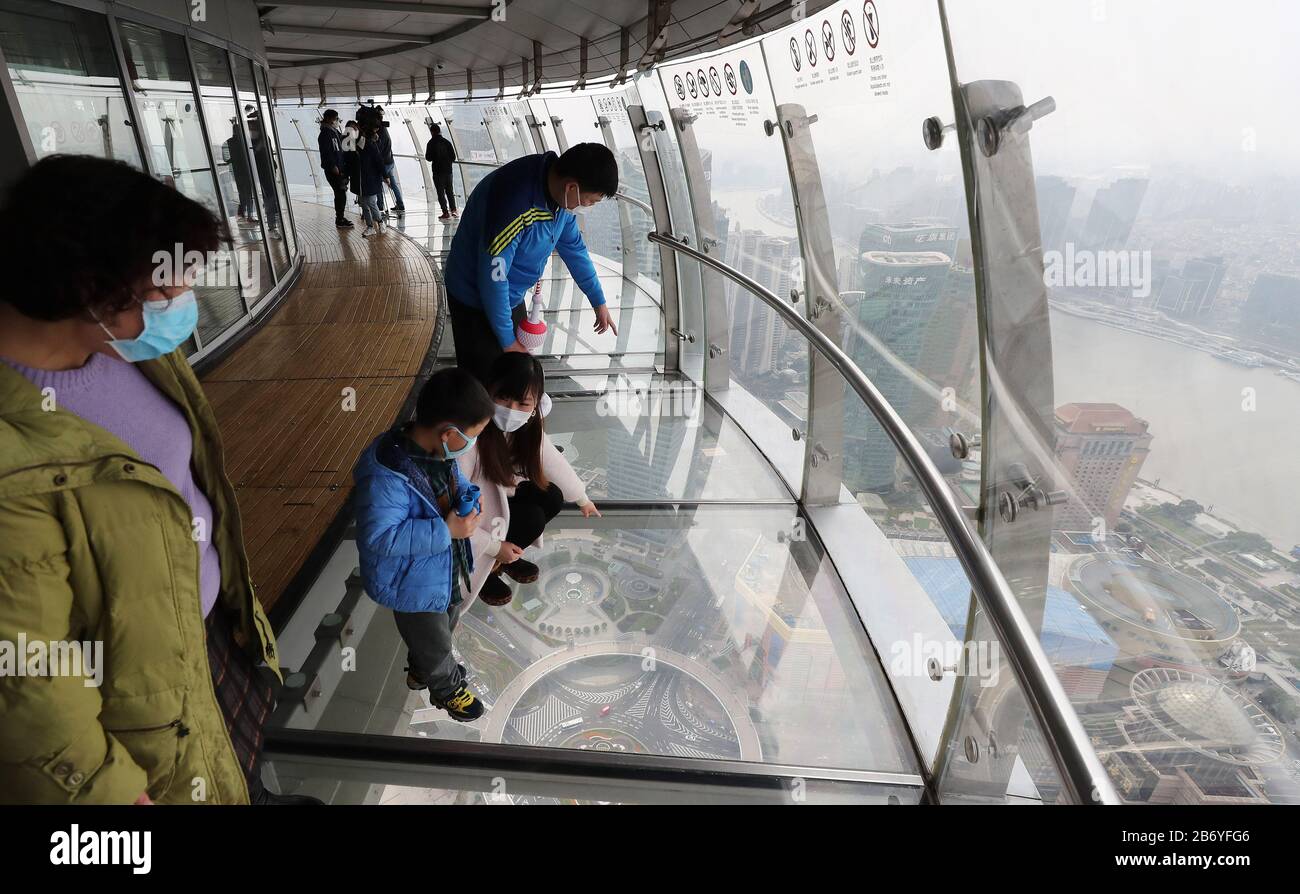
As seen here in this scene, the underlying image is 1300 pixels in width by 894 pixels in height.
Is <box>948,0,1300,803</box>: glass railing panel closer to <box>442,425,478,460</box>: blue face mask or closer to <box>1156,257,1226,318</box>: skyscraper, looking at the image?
<box>1156,257,1226,318</box>: skyscraper

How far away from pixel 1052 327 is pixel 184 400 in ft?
6.06

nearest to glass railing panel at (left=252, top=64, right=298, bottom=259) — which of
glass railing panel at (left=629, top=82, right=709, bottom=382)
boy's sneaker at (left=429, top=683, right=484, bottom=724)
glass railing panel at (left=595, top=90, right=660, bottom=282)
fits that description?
glass railing panel at (left=595, top=90, right=660, bottom=282)

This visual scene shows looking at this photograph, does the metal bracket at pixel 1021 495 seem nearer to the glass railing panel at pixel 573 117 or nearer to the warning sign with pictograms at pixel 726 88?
the warning sign with pictograms at pixel 726 88

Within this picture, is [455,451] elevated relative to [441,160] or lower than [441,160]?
lower

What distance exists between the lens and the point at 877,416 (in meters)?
1.94

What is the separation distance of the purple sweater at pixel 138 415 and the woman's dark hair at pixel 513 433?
3.36ft

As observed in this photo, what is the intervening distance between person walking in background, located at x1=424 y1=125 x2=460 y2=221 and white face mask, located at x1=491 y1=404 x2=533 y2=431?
9.89 metres

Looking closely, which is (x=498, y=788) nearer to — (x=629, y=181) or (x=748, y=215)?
(x=748, y=215)

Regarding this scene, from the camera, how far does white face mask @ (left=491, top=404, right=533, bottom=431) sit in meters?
2.27

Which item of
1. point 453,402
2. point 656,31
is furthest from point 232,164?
point 453,402

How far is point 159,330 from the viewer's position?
110 cm

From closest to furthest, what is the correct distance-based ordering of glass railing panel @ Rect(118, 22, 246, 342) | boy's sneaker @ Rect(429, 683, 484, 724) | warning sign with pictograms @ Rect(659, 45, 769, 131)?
boy's sneaker @ Rect(429, 683, 484, 724) → warning sign with pictograms @ Rect(659, 45, 769, 131) → glass railing panel @ Rect(118, 22, 246, 342)

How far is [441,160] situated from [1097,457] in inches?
464
